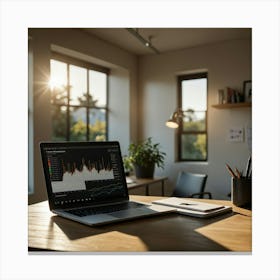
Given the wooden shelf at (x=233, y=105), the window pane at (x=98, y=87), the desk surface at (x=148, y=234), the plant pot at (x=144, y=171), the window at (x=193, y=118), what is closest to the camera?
the desk surface at (x=148, y=234)

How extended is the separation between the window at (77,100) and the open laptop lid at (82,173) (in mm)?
2739

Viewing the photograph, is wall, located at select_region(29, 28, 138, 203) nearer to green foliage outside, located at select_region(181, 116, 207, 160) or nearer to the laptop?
green foliage outside, located at select_region(181, 116, 207, 160)

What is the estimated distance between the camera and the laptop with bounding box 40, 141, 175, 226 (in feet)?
4.24

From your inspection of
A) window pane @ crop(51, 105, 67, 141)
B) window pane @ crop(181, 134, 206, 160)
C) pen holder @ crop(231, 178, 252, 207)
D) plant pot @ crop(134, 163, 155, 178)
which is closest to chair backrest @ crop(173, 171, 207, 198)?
plant pot @ crop(134, 163, 155, 178)

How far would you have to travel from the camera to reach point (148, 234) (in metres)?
1.01

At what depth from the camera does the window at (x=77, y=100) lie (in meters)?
4.15

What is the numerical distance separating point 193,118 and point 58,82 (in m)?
2.08

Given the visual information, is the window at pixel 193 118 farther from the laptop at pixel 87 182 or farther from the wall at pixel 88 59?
the laptop at pixel 87 182

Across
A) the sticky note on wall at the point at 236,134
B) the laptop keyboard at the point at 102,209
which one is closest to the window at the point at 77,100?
the sticky note on wall at the point at 236,134

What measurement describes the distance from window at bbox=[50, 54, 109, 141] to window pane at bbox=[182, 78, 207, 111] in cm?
126

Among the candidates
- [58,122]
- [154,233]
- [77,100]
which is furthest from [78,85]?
[154,233]

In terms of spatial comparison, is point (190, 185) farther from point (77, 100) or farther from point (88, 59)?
point (88, 59)
